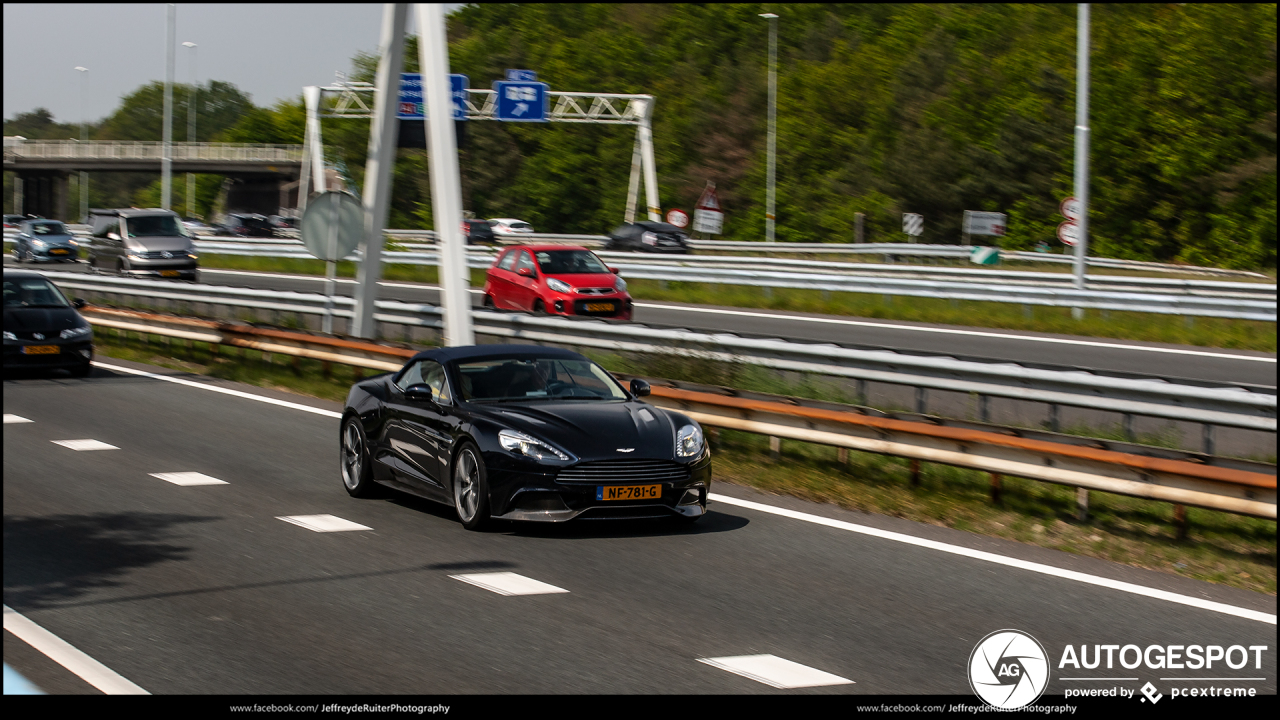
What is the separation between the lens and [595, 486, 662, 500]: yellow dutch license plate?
973cm

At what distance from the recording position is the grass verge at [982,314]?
23.9m

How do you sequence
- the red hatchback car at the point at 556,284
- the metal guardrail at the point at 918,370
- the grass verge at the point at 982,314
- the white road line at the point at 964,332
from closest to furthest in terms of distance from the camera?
the metal guardrail at the point at 918,370
the white road line at the point at 964,332
the grass verge at the point at 982,314
the red hatchback car at the point at 556,284

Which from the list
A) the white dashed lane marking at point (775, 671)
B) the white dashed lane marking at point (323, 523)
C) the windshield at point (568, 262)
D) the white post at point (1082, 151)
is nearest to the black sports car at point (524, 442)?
the white dashed lane marking at point (323, 523)

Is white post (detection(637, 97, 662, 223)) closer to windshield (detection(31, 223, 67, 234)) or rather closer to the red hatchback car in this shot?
windshield (detection(31, 223, 67, 234))

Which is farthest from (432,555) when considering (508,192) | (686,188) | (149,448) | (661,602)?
(508,192)

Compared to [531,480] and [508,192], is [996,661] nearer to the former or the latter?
[531,480]

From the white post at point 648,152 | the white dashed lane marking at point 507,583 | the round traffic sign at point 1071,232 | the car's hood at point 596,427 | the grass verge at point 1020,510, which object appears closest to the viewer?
the white dashed lane marking at point 507,583

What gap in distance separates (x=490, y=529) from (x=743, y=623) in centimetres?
308

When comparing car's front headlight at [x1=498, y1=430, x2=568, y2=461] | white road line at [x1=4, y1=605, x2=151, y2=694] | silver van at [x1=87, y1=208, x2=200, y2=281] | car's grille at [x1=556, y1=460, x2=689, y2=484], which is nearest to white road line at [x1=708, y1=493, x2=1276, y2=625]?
car's grille at [x1=556, y1=460, x2=689, y2=484]

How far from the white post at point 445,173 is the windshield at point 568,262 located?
754cm

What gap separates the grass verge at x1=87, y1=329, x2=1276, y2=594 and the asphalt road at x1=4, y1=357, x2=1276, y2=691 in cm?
38

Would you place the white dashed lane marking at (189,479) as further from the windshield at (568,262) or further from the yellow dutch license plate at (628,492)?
the windshield at (568,262)

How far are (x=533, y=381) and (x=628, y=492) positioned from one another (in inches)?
59.2

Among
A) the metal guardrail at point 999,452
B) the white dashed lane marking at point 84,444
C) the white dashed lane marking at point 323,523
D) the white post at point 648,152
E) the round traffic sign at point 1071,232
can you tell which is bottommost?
the white dashed lane marking at point 84,444
